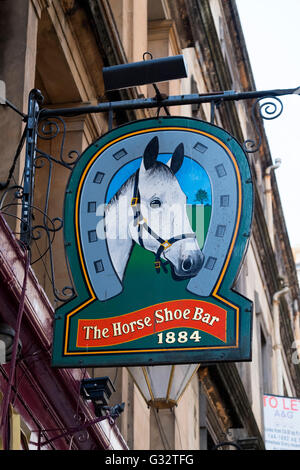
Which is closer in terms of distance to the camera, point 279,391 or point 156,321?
point 156,321

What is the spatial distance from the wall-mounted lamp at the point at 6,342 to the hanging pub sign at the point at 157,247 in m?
0.49

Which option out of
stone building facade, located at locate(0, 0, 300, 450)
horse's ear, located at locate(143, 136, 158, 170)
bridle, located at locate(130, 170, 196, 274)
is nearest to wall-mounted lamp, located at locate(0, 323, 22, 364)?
stone building facade, located at locate(0, 0, 300, 450)

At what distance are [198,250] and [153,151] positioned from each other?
1.07 m

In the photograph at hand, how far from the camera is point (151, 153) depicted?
934 centimetres

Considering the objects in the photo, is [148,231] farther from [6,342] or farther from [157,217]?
[6,342]

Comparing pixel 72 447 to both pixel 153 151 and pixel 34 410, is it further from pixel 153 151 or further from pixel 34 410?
pixel 153 151

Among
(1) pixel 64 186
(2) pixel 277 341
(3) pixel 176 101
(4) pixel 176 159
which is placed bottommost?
(4) pixel 176 159

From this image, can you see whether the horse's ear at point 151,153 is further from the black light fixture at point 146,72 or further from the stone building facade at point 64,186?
the stone building facade at point 64,186

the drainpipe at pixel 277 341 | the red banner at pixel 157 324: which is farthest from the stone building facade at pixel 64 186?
the red banner at pixel 157 324

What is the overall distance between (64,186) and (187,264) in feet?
18.0

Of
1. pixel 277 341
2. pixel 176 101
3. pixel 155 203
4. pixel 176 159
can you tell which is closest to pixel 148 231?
pixel 155 203

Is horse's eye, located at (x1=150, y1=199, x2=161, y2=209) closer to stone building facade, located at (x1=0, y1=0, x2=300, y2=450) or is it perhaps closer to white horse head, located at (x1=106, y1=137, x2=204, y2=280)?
white horse head, located at (x1=106, y1=137, x2=204, y2=280)

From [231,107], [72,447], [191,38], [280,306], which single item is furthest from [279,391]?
[72,447]

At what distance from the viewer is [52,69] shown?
13.9 metres
